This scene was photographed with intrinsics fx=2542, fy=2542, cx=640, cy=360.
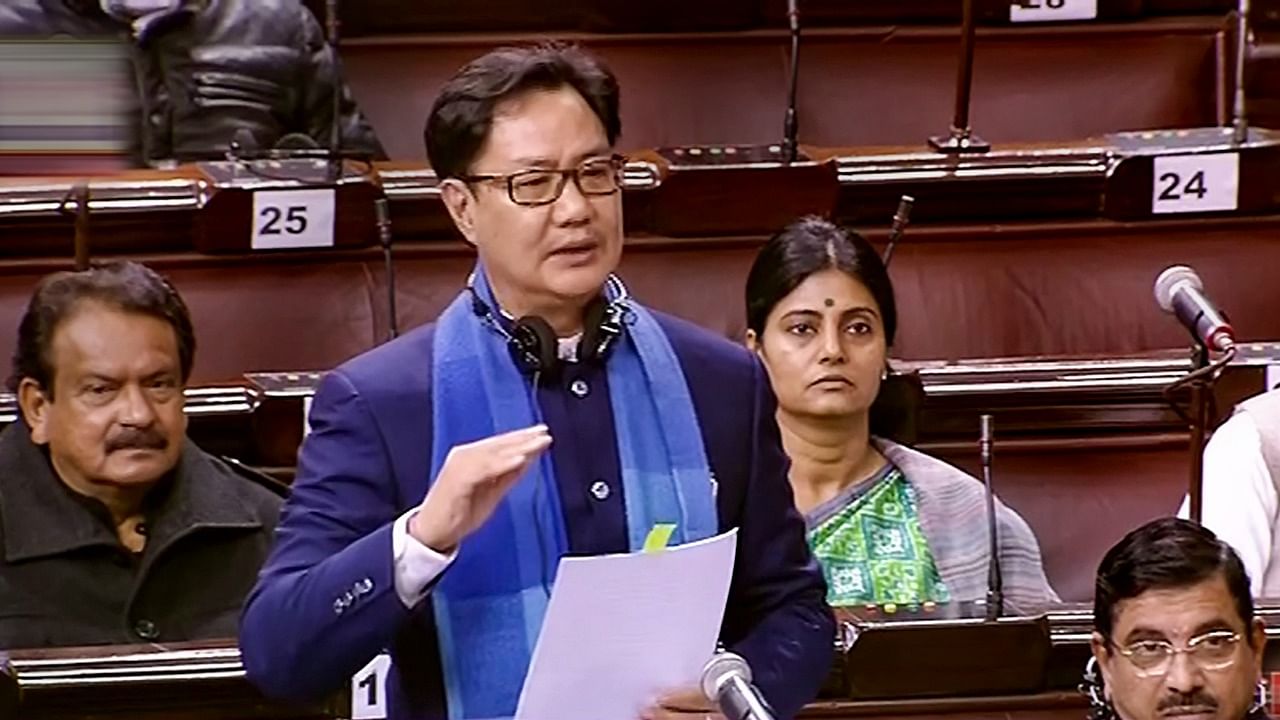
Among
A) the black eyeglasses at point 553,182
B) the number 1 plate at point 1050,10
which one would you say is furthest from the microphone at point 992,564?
the number 1 plate at point 1050,10

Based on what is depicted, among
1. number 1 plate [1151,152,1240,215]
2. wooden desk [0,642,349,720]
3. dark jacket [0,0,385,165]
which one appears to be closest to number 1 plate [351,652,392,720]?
wooden desk [0,642,349,720]

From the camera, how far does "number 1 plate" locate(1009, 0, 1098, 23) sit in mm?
1960

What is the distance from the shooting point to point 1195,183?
5.61 ft

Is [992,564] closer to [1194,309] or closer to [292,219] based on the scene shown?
[1194,309]

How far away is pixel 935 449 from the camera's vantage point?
152cm

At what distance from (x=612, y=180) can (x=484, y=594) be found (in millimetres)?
141

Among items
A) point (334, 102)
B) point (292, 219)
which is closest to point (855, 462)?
point (292, 219)

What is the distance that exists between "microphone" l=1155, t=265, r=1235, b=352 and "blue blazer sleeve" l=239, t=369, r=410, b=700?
49 cm

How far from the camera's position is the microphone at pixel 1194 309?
1.17m

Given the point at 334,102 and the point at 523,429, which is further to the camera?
the point at 334,102

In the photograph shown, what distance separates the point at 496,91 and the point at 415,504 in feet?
0.45

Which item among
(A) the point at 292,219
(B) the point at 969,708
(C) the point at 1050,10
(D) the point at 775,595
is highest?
(C) the point at 1050,10

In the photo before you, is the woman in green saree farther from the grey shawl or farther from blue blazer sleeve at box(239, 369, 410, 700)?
blue blazer sleeve at box(239, 369, 410, 700)

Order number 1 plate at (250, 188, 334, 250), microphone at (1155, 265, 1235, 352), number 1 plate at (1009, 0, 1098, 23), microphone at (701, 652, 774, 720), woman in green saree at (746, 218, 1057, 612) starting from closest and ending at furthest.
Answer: microphone at (701, 652, 774, 720) < microphone at (1155, 265, 1235, 352) < woman in green saree at (746, 218, 1057, 612) < number 1 plate at (250, 188, 334, 250) < number 1 plate at (1009, 0, 1098, 23)
